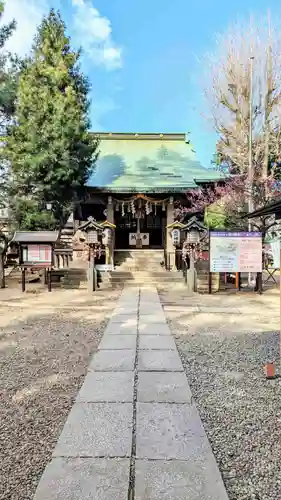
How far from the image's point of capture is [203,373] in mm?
3641

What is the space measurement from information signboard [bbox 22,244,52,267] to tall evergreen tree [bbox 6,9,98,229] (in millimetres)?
2254

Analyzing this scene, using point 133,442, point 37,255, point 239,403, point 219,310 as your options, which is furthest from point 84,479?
point 37,255

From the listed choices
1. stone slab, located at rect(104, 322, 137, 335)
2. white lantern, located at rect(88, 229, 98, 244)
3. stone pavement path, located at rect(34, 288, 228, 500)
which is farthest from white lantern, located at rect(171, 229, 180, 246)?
stone pavement path, located at rect(34, 288, 228, 500)

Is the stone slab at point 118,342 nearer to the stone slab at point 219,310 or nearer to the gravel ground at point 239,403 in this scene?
the gravel ground at point 239,403

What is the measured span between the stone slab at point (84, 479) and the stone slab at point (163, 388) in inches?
35.7

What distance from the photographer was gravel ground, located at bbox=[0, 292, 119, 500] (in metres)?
2.11

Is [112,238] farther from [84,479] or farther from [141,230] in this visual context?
[84,479]

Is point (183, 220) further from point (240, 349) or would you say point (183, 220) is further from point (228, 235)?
point (240, 349)

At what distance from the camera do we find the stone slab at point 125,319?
585 centimetres

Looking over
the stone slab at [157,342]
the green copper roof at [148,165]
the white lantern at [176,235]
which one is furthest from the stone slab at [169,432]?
the green copper roof at [148,165]

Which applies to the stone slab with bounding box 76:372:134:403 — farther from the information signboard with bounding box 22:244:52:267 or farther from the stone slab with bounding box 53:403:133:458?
the information signboard with bounding box 22:244:52:267

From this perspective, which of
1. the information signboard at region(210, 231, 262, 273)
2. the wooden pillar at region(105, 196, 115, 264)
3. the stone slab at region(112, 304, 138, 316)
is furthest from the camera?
the wooden pillar at region(105, 196, 115, 264)

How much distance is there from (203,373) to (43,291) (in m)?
7.43

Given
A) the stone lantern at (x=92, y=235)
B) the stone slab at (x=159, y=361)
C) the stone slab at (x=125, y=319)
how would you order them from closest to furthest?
the stone slab at (x=159, y=361)
the stone slab at (x=125, y=319)
the stone lantern at (x=92, y=235)
